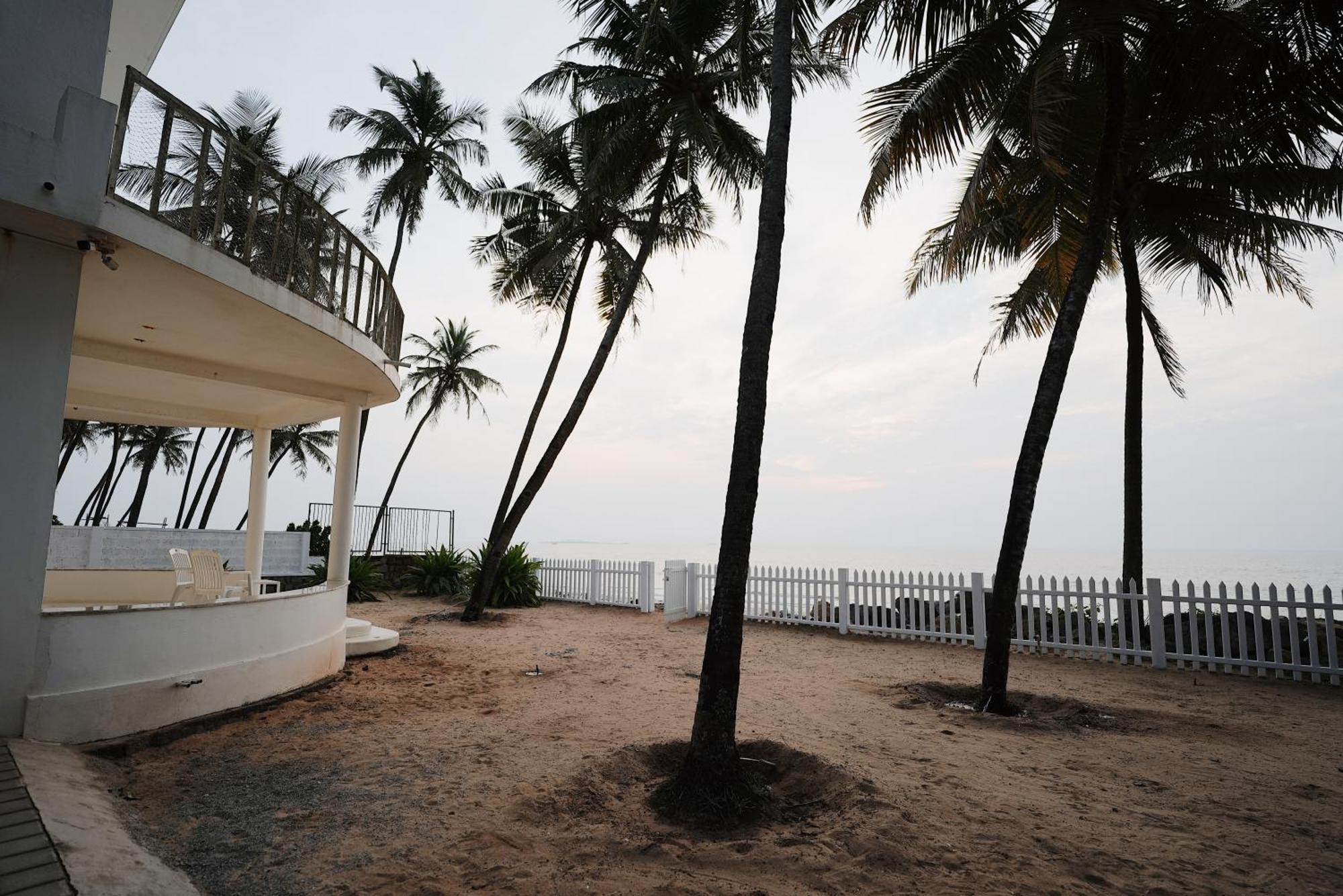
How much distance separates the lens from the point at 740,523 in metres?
4.39

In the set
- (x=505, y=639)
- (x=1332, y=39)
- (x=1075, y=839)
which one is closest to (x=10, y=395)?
(x=1075, y=839)

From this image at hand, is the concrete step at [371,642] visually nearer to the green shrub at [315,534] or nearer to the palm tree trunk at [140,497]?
the green shrub at [315,534]

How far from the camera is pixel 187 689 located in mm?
5176

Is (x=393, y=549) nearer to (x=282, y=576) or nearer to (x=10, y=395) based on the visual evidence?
(x=282, y=576)

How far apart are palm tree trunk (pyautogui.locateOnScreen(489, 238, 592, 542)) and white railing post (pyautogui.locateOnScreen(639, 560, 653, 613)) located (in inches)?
131

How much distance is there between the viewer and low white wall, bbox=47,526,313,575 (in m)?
14.1

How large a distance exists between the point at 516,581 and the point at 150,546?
8.35m

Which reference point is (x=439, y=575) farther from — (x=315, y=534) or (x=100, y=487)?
(x=100, y=487)

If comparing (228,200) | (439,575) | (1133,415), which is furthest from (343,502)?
(1133,415)

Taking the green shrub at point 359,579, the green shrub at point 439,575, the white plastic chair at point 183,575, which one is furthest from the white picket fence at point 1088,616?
the white plastic chair at point 183,575

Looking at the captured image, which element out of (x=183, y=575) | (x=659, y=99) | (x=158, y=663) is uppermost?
(x=659, y=99)

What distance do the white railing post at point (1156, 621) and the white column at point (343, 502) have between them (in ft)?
34.4

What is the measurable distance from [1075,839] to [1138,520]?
8.94 meters

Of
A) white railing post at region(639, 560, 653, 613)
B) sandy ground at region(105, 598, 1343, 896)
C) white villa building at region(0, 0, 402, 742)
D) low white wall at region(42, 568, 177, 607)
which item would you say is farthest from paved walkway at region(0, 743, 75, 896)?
white railing post at region(639, 560, 653, 613)
